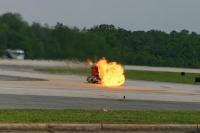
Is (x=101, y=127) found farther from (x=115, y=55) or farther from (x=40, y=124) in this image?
(x=115, y=55)

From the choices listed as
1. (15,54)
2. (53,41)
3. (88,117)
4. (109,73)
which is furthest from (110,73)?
(88,117)

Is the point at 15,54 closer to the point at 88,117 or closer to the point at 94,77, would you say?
the point at 94,77

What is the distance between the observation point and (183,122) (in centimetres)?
1341

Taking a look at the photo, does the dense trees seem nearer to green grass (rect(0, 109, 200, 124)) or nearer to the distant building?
the distant building

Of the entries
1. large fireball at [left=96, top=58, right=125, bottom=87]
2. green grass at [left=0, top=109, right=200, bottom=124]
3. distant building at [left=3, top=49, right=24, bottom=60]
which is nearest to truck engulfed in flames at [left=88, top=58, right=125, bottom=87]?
large fireball at [left=96, top=58, right=125, bottom=87]

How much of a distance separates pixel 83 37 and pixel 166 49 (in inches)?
1866

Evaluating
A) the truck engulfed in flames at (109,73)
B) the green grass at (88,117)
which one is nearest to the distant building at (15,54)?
the truck engulfed in flames at (109,73)

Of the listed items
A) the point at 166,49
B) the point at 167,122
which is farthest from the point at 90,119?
the point at 166,49

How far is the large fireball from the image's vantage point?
3456 centimetres

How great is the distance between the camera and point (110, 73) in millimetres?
34469

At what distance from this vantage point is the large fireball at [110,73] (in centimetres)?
3456

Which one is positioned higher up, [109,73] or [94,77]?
[109,73]

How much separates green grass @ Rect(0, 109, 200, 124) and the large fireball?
19359 mm

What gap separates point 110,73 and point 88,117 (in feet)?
69.1
